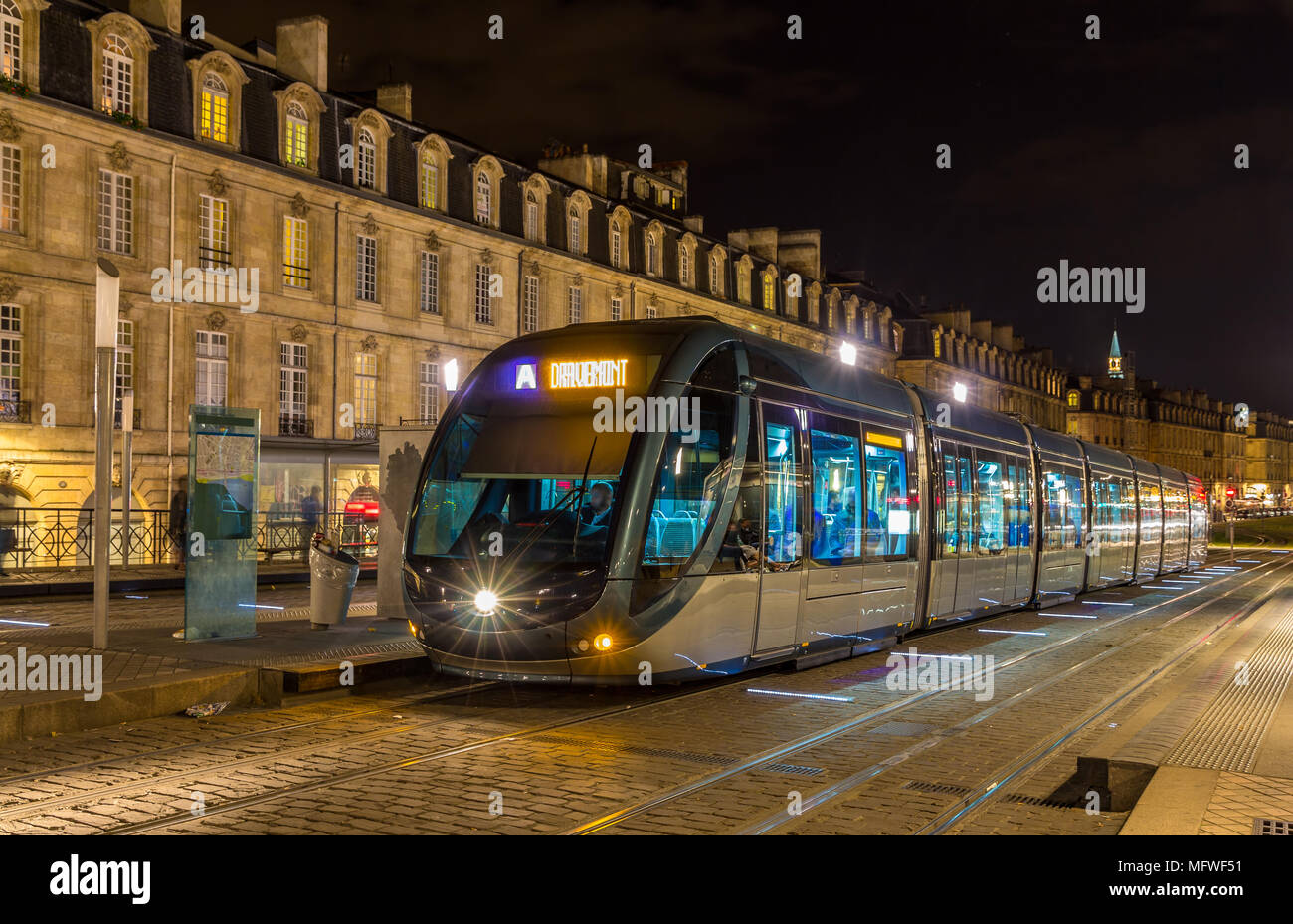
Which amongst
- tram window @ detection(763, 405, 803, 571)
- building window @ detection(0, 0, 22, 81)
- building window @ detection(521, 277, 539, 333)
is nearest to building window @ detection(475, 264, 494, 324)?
building window @ detection(521, 277, 539, 333)

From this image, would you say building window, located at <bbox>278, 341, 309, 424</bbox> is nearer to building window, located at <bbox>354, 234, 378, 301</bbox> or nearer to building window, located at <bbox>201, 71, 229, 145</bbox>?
building window, located at <bbox>354, 234, 378, 301</bbox>

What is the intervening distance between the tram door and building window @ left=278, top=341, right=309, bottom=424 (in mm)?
24852

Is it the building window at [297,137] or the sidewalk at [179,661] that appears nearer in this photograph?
the sidewalk at [179,661]

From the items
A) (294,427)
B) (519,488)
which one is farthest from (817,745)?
(294,427)

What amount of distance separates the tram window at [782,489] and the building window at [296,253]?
25.0m

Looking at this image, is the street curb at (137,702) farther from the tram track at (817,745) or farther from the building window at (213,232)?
the building window at (213,232)

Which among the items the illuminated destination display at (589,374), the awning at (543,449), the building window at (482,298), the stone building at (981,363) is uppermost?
the stone building at (981,363)

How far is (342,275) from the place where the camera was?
35.6m

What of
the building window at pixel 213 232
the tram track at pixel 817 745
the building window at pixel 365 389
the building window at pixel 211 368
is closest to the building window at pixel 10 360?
the building window at pixel 211 368

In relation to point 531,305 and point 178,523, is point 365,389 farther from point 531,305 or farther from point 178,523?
point 178,523

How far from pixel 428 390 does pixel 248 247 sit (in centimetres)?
795

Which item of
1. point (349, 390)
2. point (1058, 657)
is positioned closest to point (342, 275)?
point (349, 390)

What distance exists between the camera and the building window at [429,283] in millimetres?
38250

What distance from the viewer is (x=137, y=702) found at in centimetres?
968
